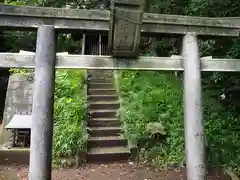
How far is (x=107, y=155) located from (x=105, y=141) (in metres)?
0.51

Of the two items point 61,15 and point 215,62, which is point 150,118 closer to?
point 215,62

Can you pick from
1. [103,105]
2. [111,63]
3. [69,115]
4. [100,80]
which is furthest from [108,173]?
→ [100,80]

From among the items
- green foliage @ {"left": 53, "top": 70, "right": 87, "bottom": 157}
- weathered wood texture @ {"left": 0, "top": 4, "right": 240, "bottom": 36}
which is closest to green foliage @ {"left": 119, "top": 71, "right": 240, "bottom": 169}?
green foliage @ {"left": 53, "top": 70, "right": 87, "bottom": 157}

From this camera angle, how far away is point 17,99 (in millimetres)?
8727

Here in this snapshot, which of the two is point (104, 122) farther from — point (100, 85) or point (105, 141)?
point (100, 85)

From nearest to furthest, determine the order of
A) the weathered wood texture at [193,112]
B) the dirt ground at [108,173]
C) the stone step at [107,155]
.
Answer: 1. the weathered wood texture at [193,112]
2. the dirt ground at [108,173]
3. the stone step at [107,155]

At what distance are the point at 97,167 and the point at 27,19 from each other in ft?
13.4

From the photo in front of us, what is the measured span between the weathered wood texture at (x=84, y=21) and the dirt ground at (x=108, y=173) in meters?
3.37

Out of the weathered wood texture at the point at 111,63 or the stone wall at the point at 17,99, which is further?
the stone wall at the point at 17,99

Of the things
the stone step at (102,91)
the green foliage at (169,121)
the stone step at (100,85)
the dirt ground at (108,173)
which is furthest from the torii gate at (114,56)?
the stone step at (100,85)

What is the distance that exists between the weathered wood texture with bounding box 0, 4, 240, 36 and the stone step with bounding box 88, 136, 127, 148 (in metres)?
4.01

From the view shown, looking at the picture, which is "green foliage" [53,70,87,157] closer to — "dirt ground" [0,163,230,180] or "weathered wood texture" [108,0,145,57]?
"dirt ground" [0,163,230,180]

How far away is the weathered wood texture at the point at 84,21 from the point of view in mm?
4051

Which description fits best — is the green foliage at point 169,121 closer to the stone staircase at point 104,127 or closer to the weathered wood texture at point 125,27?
the stone staircase at point 104,127
